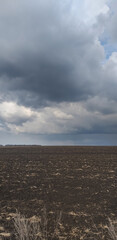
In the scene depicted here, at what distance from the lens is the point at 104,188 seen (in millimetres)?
12961

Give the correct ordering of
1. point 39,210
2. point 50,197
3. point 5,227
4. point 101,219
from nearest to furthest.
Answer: point 5,227 < point 101,219 < point 39,210 < point 50,197

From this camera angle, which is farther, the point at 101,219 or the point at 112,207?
the point at 112,207

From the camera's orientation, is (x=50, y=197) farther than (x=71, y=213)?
Yes

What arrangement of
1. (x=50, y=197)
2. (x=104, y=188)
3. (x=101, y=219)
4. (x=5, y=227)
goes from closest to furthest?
(x=5, y=227), (x=101, y=219), (x=50, y=197), (x=104, y=188)

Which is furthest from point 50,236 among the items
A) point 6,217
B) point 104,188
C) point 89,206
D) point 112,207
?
point 104,188

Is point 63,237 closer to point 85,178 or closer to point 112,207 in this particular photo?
point 112,207

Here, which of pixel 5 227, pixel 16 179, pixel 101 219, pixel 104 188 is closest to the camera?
pixel 5 227

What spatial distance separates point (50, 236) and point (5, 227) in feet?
6.23

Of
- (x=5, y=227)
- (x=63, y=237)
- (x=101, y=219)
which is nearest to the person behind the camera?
(x=63, y=237)

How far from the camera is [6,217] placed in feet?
28.2

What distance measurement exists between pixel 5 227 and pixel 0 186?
6170 mm

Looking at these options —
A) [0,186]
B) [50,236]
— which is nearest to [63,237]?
[50,236]

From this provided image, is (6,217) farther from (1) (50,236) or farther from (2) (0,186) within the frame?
(2) (0,186)

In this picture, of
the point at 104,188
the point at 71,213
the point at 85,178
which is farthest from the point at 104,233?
the point at 85,178
